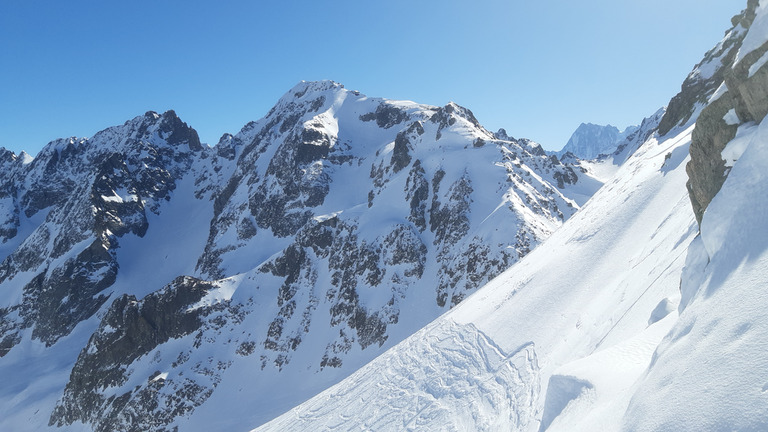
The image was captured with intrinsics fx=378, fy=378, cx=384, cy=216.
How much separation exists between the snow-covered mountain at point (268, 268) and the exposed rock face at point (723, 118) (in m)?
37.2

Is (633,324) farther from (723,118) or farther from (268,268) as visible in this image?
Answer: (268,268)

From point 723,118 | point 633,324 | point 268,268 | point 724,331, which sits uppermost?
point 268,268

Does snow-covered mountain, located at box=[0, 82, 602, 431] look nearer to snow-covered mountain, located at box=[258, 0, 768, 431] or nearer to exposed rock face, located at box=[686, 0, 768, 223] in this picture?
snow-covered mountain, located at box=[258, 0, 768, 431]

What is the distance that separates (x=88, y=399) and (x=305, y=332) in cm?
3509

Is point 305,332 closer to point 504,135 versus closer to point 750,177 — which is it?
point 750,177

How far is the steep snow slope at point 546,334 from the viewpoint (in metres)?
12.8

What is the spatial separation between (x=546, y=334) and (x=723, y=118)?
445 inches

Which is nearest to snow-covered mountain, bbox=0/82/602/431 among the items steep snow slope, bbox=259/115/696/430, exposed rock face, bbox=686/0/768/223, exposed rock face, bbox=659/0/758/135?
exposed rock face, bbox=659/0/758/135

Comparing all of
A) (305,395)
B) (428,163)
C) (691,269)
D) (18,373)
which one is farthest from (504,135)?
(18,373)

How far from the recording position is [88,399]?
59344 millimetres

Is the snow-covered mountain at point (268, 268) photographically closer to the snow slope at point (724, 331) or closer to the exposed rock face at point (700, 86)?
the exposed rock face at point (700, 86)

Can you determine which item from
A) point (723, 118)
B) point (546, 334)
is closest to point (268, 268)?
point (546, 334)

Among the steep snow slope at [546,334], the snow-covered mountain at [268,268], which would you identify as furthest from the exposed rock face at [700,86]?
the snow-covered mountain at [268,268]

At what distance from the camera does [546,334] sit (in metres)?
17.9
